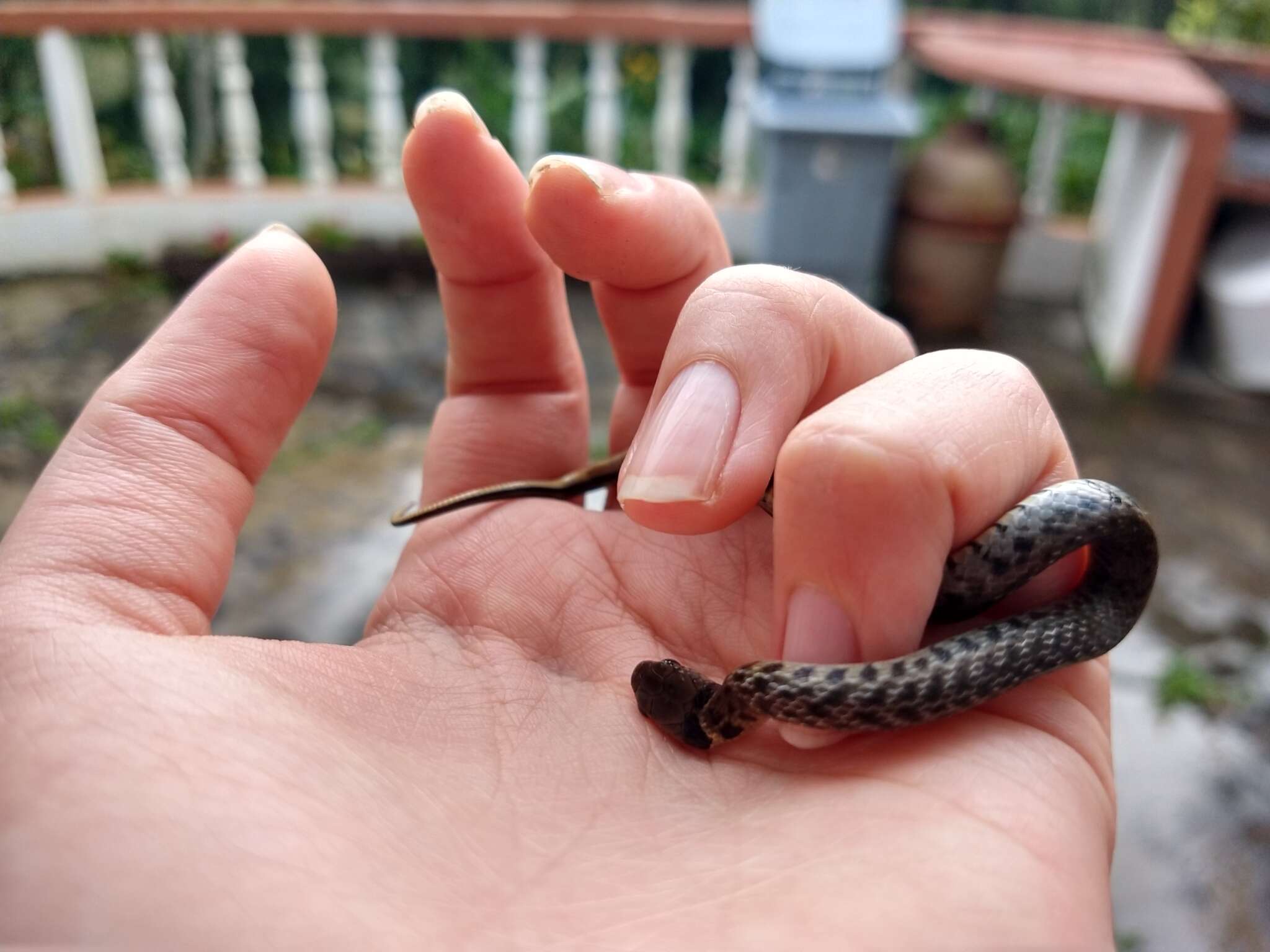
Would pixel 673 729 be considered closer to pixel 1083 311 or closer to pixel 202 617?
pixel 202 617

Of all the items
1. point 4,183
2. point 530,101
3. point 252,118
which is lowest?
point 4,183

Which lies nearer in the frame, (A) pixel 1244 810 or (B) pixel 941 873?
(B) pixel 941 873

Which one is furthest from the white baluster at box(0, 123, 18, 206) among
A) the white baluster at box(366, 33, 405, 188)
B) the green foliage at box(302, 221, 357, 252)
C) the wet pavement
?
the white baluster at box(366, 33, 405, 188)

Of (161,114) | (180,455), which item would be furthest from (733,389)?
(161,114)

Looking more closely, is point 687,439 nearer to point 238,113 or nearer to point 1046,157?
point 238,113

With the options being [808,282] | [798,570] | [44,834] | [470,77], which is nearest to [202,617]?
[44,834]

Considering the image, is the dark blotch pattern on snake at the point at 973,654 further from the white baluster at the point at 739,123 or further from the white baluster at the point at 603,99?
the white baluster at the point at 739,123
